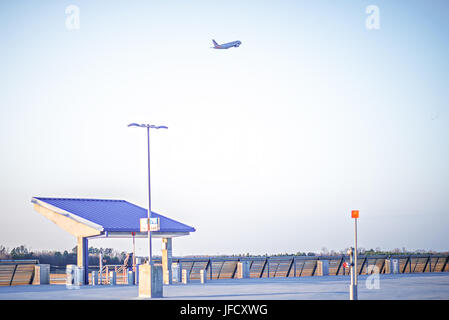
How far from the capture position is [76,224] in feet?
122

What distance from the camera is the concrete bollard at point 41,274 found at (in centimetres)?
3925

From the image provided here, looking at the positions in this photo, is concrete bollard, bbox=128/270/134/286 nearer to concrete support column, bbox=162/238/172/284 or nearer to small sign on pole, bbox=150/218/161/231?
concrete support column, bbox=162/238/172/284

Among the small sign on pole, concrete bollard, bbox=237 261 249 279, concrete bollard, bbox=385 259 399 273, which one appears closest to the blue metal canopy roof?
concrete bollard, bbox=237 261 249 279

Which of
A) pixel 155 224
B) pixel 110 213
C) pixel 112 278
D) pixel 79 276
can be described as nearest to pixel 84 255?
pixel 79 276

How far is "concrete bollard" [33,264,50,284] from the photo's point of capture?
129ft

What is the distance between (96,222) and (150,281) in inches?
463

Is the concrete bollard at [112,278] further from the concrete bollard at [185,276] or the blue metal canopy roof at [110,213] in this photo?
the concrete bollard at [185,276]

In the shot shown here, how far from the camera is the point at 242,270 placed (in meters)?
44.7

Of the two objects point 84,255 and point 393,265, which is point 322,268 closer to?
point 393,265

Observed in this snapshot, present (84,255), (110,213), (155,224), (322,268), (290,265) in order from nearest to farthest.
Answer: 1. (155,224)
2. (84,255)
3. (110,213)
4. (322,268)
5. (290,265)
